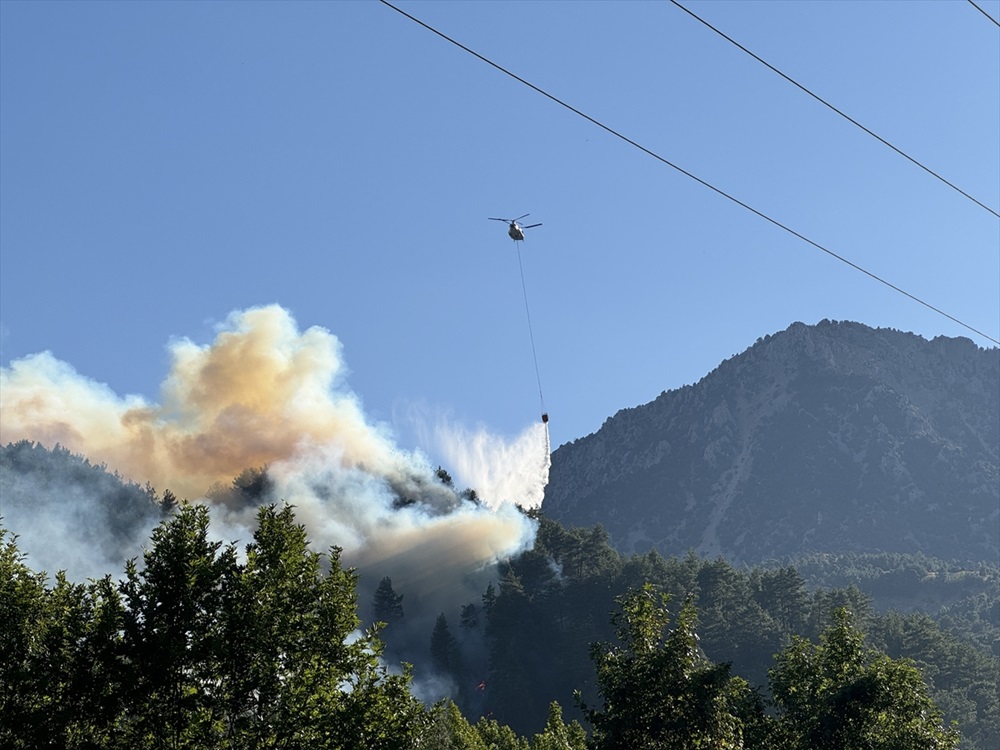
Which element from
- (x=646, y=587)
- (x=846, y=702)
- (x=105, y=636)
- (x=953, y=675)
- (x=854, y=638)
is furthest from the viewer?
(x=953, y=675)

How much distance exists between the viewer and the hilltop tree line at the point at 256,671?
30.3 m

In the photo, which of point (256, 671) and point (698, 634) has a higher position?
point (698, 634)

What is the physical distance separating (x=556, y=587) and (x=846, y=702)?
528 feet

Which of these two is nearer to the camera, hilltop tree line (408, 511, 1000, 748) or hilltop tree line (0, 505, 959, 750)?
hilltop tree line (0, 505, 959, 750)

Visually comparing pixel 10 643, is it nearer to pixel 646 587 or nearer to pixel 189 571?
pixel 189 571

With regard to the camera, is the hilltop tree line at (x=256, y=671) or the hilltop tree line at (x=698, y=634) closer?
the hilltop tree line at (x=256, y=671)

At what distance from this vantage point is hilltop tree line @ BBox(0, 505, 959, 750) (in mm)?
30297

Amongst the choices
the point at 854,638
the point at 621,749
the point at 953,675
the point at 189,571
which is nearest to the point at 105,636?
the point at 189,571

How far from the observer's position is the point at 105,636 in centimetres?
3109

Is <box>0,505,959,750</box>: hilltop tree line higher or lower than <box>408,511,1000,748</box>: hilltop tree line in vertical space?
lower

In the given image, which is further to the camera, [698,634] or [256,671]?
[698,634]

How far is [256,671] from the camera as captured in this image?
30734 millimetres

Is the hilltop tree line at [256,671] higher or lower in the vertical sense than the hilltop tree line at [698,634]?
lower

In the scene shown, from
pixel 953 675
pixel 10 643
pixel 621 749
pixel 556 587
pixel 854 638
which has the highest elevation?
pixel 556 587
